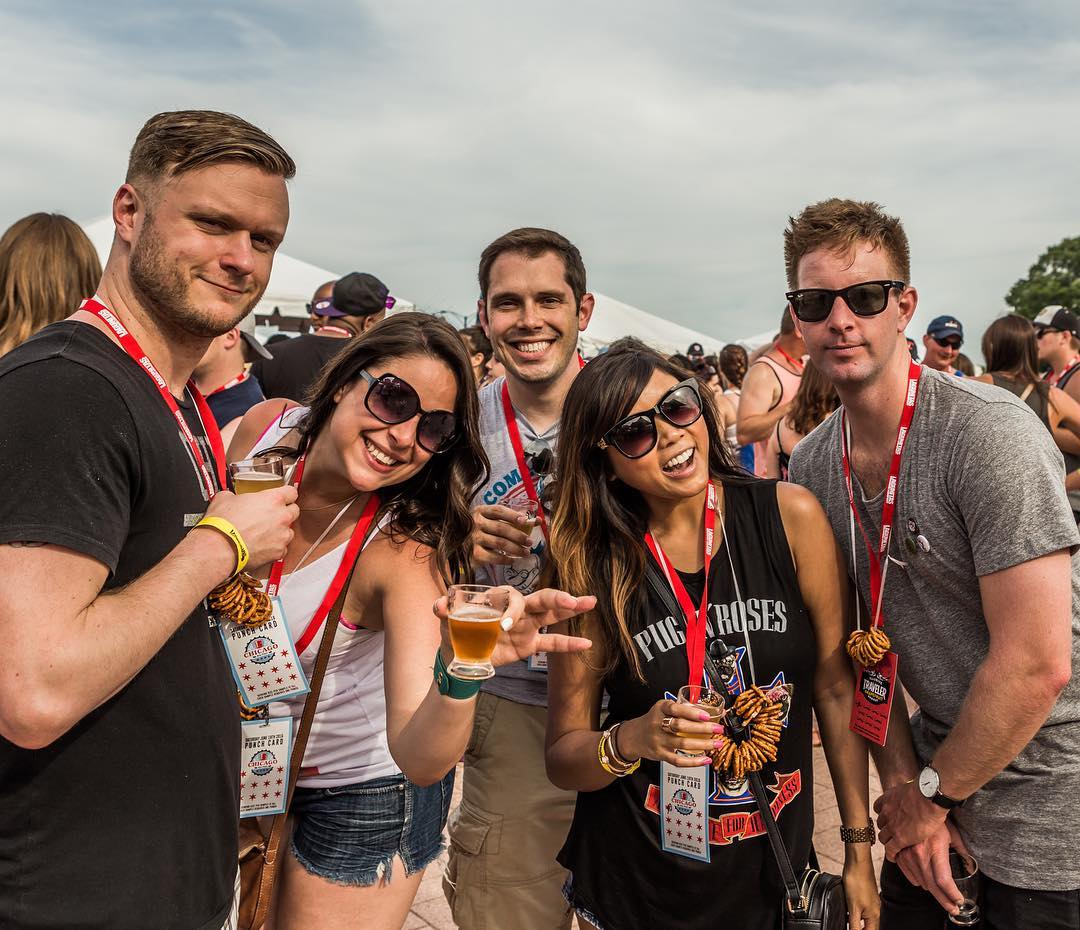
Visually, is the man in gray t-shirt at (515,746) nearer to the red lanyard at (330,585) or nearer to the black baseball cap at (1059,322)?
the red lanyard at (330,585)

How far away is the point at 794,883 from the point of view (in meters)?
2.28

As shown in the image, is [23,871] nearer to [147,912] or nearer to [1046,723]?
[147,912]

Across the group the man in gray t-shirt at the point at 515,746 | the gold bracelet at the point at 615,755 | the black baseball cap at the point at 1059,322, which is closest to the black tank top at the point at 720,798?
the gold bracelet at the point at 615,755

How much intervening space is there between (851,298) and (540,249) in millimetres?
1450

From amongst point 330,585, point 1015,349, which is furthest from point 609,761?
point 1015,349

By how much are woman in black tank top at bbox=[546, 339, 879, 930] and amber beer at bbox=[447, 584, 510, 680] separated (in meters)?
0.54

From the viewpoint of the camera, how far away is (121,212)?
203 cm

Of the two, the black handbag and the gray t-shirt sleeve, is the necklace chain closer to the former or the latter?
the black handbag

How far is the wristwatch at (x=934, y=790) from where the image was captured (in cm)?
236

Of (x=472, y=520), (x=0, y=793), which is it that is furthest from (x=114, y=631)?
(x=472, y=520)

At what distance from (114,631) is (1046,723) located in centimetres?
235

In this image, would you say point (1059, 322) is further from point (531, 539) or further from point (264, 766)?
point (264, 766)

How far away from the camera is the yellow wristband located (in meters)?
1.78

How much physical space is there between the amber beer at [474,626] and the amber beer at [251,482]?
0.60 metres
